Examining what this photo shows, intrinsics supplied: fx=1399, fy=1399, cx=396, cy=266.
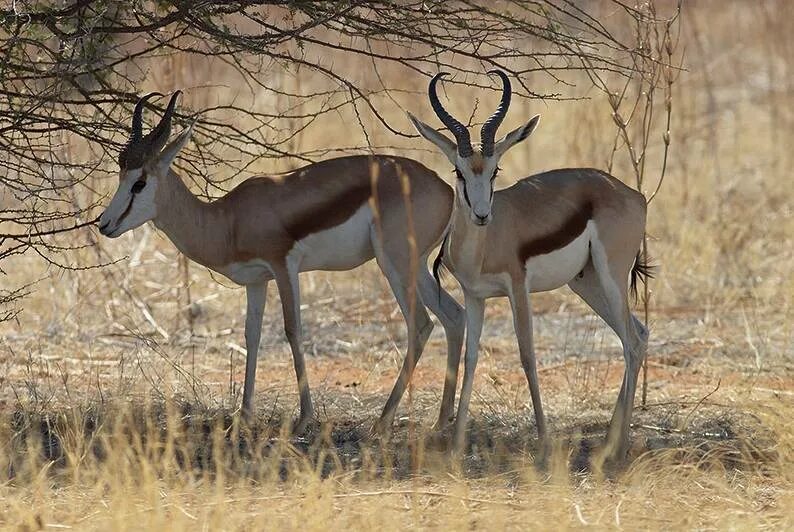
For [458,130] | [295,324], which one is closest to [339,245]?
[295,324]

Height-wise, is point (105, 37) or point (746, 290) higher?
point (105, 37)

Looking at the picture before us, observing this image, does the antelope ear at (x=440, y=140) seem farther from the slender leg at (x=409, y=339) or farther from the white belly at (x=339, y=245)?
the slender leg at (x=409, y=339)

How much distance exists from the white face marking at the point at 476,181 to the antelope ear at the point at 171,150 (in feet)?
4.58

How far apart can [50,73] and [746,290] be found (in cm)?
635

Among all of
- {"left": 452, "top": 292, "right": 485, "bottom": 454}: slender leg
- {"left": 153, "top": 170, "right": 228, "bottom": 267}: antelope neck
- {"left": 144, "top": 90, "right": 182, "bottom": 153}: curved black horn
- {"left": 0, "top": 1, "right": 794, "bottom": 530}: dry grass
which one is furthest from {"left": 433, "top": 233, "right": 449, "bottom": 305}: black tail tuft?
{"left": 144, "top": 90, "right": 182, "bottom": 153}: curved black horn

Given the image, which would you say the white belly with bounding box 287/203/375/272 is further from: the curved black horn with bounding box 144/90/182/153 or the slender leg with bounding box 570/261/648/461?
the slender leg with bounding box 570/261/648/461

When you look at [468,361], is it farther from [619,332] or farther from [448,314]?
[619,332]

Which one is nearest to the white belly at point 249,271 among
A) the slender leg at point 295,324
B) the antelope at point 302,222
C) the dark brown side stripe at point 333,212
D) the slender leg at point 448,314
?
the antelope at point 302,222

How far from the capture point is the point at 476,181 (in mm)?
6555

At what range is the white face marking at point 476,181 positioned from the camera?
6.47 m

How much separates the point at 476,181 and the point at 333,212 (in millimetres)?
1024

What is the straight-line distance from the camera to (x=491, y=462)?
6418 millimetres

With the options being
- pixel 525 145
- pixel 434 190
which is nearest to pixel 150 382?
pixel 434 190

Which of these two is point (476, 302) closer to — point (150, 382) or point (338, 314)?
point (150, 382)
